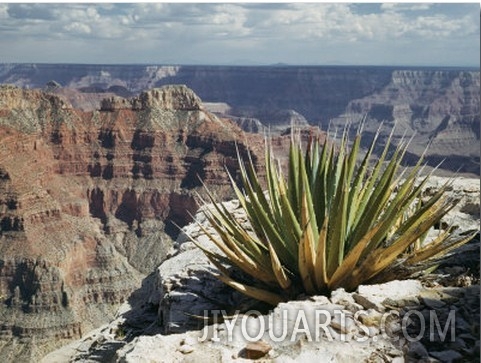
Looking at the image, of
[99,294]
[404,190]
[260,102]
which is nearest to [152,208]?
[99,294]

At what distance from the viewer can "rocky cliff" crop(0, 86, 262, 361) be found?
5019 cm

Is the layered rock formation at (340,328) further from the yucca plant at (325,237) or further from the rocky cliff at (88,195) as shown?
the rocky cliff at (88,195)

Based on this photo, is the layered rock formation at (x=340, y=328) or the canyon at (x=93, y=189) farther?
the canyon at (x=93, y=189)

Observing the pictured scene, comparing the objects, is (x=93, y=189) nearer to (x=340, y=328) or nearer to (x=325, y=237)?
(x=325, y=237)

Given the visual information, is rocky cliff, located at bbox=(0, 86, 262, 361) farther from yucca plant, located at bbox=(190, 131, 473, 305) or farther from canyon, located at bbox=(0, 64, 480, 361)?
yucca plant, located at bbox=(190, 131, 473, 305)

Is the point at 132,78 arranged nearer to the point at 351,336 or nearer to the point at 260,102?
the point at 260,102

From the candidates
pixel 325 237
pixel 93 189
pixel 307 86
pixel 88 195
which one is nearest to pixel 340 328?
pixel 325 237

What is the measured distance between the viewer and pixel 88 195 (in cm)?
7831

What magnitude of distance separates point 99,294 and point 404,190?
54.5 m

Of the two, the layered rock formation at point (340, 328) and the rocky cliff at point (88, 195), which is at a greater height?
the layered rock formation at point (340, 328)

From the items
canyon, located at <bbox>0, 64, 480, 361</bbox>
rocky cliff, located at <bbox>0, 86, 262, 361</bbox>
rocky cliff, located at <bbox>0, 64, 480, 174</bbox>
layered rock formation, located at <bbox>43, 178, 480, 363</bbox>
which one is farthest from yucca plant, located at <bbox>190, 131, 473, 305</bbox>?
rocky cliff, located at <bbox>0, 64, 480, 174</bbox>

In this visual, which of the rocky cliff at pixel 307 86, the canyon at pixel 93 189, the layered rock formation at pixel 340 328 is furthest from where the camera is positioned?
the rocky cliff at pixel 307 86

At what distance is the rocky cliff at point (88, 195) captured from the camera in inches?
1976

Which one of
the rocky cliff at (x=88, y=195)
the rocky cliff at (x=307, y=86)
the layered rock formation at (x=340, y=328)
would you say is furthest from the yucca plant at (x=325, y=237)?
the rocky cliff at (x=307, y=86)
